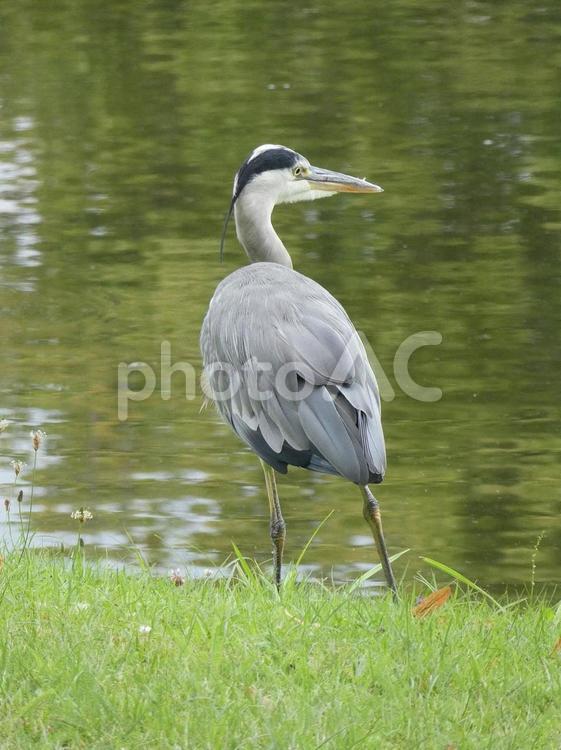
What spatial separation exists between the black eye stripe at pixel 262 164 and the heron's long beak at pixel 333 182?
15 cm

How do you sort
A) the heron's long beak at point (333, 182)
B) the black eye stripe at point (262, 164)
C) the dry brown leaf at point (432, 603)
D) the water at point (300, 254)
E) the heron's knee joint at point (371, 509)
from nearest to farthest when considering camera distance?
the dry brown leaf at point (432, 603) < the heron's knee joint at point (371, 509) < the black eye stripe at point (262, 164) < the heron's long beak at point (333, 182) < the water at point (300, 254)

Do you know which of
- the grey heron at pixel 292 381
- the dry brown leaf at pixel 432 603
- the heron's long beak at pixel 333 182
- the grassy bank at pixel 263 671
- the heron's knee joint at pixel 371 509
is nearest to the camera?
the grassy bank at pixel 263 671

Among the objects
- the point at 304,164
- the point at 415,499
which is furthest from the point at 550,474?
the point at 304,164

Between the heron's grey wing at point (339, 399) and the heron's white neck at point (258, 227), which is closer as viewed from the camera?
the heron's grey wing at point (339, 399)

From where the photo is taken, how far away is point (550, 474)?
24.1 feet

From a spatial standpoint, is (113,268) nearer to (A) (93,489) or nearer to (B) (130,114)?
(A) (93,489)

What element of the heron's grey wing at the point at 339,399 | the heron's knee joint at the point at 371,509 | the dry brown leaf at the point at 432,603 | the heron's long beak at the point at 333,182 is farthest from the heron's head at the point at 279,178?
the dry brown leaf at the point at 432,603

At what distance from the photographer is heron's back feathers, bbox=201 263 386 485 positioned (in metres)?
4.89

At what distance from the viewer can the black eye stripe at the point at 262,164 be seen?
6.45m

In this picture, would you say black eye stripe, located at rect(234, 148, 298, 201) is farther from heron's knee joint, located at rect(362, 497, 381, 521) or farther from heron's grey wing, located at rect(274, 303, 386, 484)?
heron's knee joint, located at rect(362, 497, 381, 521)

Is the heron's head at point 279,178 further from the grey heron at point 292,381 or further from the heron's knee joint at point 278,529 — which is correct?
the heron's knee joint at point 278,529

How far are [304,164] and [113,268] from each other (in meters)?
3.94

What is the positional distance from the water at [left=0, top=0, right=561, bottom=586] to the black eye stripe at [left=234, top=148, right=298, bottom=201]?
4.90 ft

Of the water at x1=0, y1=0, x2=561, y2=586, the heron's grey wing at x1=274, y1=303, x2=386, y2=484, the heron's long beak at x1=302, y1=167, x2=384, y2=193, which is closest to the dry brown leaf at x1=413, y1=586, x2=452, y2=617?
the heron's grey wing at x1=274, y1=303, x2=386, y2=484
